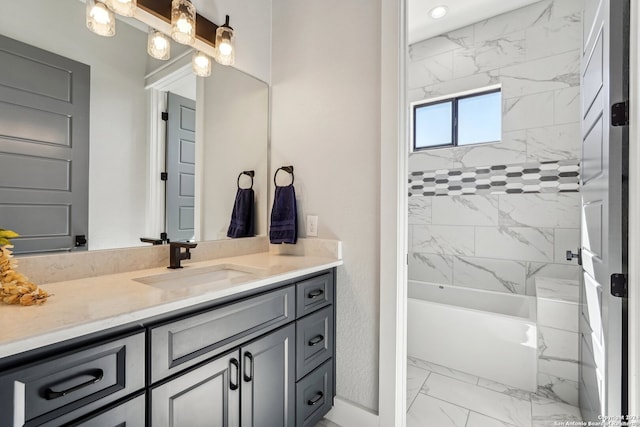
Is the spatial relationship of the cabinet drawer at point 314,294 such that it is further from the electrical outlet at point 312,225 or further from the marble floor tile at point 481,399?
the marble floor tile at point 481,399

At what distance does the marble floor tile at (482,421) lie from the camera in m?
1.62

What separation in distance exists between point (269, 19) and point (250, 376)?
2091mm

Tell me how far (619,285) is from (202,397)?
148cm

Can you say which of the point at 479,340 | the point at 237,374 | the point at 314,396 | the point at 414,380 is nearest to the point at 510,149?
the point at 479,340

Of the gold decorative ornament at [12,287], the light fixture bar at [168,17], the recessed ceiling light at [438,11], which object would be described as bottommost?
the gold decorative ornament at [12,287]

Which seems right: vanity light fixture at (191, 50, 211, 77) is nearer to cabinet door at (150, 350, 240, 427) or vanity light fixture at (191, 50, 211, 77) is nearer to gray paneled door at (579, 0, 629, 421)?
cabinet door at (150, 350, 240, 427)

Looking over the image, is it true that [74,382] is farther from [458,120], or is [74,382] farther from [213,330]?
[458,120]

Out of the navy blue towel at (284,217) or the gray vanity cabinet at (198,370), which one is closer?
the gray vanity cabinet at (198,370)

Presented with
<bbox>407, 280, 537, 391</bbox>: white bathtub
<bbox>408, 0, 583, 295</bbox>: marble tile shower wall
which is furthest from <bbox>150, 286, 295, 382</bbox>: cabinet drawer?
<bbox>408, 0, 583, 295</bbox>: marble tile shower wall

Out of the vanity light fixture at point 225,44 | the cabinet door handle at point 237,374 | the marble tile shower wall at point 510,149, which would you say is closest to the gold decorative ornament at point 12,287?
the cabinet door handle at point 237,374

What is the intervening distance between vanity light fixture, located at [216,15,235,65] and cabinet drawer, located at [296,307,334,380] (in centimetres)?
145

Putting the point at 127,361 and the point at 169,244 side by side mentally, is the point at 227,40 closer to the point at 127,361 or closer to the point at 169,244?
the point at 169,244

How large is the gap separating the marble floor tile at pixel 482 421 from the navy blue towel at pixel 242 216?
1675mm

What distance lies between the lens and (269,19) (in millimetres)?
1943
